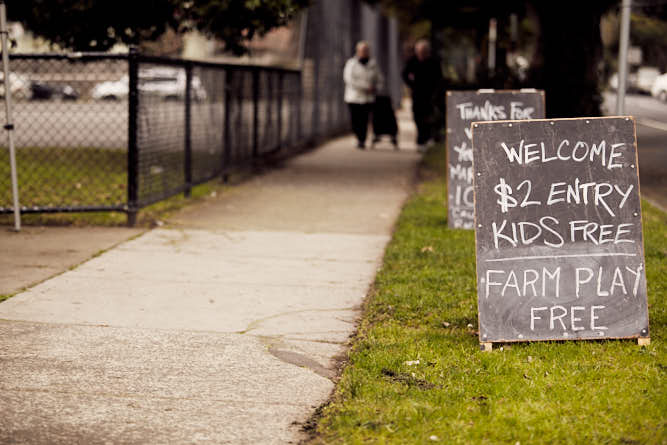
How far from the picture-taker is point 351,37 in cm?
2422

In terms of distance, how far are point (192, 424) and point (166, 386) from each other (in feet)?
1.62

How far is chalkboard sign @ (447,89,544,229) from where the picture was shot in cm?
796

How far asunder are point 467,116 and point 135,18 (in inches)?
249

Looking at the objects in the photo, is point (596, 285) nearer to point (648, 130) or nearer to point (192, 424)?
point (192, 424)

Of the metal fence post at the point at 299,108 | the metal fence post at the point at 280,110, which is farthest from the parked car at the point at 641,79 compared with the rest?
the metal fence post at the point at 280,110

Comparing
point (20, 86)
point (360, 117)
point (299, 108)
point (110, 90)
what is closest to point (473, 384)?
point (20, 86)

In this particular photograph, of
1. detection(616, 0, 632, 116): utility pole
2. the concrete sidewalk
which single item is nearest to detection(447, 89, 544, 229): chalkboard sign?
the concrete sidewalk

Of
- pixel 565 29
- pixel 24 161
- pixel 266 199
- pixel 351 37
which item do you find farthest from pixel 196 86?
pixel 351 37

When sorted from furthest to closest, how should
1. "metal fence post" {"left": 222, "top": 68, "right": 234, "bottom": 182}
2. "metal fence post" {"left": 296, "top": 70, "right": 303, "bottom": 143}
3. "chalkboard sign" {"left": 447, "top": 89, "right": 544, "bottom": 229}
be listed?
"metal fence post" {"left": 296, "top": 70, "right": 303, "bottom": 143}
"metal fence post" {"left": 222, "top": 68, "right": 234, "bottom": 182}
"chalkboard sign" {"left": 447, "top": 89, "right": 544, "bottom": 229}

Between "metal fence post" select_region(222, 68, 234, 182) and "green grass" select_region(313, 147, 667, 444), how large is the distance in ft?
18.1

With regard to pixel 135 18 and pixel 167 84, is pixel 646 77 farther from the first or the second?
pixel 167 84

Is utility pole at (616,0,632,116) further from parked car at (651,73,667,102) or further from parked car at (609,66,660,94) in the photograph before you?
parked car at (651,73,667,102)

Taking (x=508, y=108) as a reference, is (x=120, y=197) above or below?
below

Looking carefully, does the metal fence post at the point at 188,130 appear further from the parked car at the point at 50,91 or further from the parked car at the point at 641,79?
the parked car at the point at 641,79
